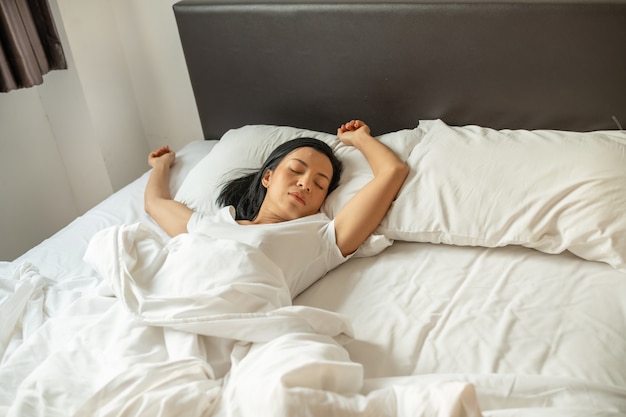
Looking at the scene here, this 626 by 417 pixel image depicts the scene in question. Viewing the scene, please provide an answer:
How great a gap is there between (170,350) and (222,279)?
20 cm

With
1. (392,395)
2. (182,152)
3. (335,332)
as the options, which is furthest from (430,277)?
(182,152)

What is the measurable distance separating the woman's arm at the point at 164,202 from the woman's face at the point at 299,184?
25 cm

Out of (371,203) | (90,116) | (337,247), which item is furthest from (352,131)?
(90,116)

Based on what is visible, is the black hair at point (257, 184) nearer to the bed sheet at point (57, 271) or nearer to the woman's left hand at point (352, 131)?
the woman's left hand at point (352, 131)

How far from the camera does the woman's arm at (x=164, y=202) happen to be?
1777 millimetres

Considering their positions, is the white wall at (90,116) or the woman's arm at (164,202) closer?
the woman's arm at (164,202)

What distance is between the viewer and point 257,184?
1799 mm

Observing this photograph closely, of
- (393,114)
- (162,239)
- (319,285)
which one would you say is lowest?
(319,285)

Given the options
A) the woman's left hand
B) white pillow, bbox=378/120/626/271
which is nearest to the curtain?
the woman's left hand

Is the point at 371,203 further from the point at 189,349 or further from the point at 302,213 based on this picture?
the point at 189,349

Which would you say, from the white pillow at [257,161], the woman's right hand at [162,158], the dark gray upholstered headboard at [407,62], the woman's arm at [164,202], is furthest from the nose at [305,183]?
the woman's right hand at [162,158]

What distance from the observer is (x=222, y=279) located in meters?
1.37

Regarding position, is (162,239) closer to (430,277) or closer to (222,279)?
(222,279)

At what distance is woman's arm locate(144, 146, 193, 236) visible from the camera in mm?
1777
